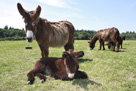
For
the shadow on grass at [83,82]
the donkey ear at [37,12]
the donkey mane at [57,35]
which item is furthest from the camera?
the donkey mane at [57,35]

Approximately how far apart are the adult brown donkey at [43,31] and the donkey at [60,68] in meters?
0.83

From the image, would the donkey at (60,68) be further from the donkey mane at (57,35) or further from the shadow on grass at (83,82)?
the donkey mane at (57,35)

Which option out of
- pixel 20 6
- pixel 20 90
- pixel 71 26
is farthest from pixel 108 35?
pixel 20 90

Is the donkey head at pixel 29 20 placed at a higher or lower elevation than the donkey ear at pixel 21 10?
lower

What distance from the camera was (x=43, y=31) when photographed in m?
5.25

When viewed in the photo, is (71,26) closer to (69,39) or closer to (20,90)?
(69,39)

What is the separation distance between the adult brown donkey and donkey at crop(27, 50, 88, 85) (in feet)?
2.72

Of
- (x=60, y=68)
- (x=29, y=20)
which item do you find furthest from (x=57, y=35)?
(x=60, y=68)

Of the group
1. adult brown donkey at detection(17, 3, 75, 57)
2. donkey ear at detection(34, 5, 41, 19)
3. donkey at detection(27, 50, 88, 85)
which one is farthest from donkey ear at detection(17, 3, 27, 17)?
donkey at detection(27, 50, 88, 85)

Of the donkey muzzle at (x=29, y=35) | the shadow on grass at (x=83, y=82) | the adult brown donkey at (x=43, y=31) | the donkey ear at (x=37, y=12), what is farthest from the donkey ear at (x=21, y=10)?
the shadow on grass at (x=83, y=82)

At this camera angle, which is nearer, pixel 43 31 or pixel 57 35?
pixel 43 31

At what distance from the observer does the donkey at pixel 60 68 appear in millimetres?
3947

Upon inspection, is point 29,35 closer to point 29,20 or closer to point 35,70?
point 29,20

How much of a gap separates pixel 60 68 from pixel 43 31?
1.94 meters
